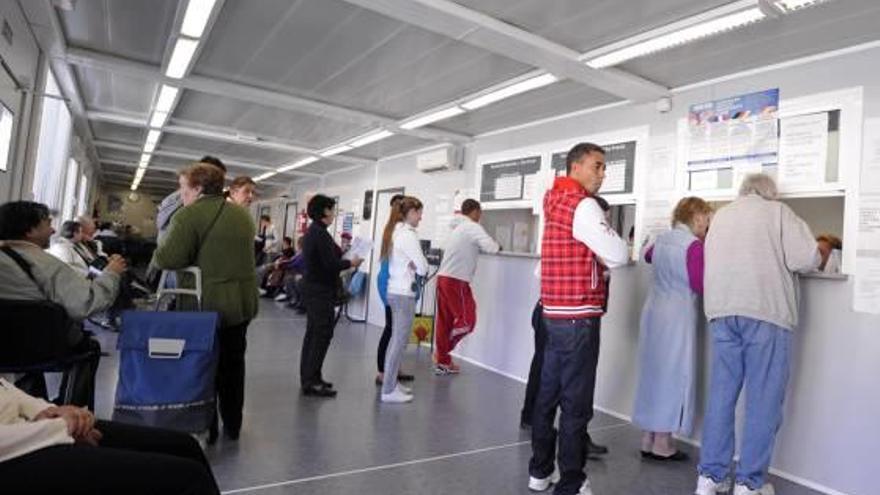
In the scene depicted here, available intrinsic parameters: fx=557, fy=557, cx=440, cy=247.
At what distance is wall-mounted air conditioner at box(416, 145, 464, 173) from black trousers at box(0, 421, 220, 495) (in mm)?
5237

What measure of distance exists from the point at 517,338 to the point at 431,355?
1.14m

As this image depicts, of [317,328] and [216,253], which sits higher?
[216,253]

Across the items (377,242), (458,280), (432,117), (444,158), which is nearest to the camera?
(458,280)

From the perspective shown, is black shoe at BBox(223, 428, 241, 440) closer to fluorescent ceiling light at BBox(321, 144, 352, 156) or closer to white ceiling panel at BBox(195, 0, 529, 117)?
white ceiling panel at BBox(195, 0, 529, 117)

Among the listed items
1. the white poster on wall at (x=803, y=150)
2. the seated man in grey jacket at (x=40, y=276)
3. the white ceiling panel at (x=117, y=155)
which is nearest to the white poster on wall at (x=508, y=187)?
the white poster on wall at (x=803, y=150)

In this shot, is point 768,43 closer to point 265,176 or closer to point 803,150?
point 803,150

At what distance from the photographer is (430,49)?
3.77 meters

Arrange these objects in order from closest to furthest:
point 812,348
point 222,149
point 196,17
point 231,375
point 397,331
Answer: point 231,375, point 812,348, point 196,17, point 397,331, point 222,149

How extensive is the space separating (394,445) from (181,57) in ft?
10.3

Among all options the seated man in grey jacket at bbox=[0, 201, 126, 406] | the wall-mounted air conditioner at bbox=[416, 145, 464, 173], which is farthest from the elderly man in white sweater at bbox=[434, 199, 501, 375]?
the seated man in grey jacket at bbox=[0, 201, 126, 406]

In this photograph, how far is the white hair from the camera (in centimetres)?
270

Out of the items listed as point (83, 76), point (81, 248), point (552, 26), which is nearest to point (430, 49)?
point (552, 26)

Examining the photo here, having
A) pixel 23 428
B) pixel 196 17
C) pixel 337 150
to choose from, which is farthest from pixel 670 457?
pixel 337 150

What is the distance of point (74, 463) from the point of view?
1226 mm
